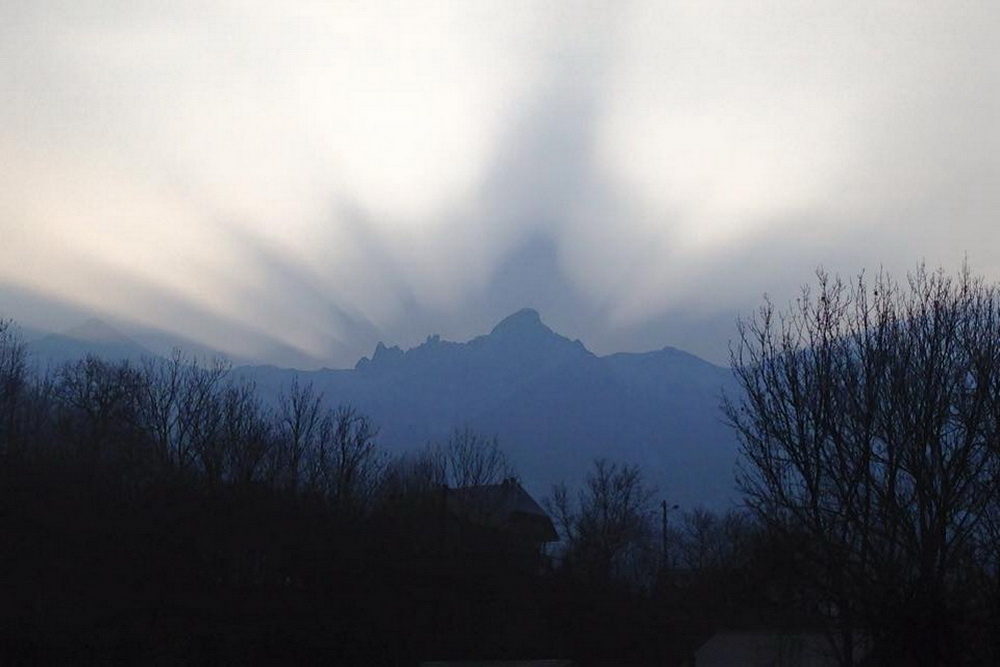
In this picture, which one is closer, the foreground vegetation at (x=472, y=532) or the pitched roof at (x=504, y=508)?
the foreground vegetation at (x=472, y=532)

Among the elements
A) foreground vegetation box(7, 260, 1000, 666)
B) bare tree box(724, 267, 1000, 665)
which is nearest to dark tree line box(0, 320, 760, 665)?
foreground vegetation box(7, 260, 1000, 666)

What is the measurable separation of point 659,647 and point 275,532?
17.3 metres

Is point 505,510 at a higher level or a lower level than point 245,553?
higher

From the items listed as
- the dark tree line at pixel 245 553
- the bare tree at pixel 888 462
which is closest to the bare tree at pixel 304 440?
the dark tree line at pixel 245 553

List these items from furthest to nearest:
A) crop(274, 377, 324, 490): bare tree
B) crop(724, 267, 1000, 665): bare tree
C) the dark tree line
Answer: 1. crop(274, 377, 324, 490): bare tree
2. the dark tree line
3. crop(724, 267, 1000, 665): bare tree

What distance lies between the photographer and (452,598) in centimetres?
4847

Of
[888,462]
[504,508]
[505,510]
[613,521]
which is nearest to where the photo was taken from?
[888,462]

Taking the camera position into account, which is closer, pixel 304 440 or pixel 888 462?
pixel 888 462

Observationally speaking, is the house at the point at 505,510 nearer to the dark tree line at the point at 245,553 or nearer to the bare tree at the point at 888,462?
the dark tree line at the point at 245,553

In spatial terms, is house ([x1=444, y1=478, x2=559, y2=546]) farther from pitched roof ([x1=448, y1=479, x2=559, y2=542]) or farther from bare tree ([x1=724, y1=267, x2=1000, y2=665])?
bare tree ([x1=724, y1=267, x2=1000, y2=665])

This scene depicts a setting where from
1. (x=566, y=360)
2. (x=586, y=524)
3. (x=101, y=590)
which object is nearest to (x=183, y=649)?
(x=101, y=590)

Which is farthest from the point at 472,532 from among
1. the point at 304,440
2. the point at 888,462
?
the point at 888,462

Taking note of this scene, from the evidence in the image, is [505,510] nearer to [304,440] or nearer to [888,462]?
[304,440]

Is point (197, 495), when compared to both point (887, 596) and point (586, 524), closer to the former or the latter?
point (586, 524)
